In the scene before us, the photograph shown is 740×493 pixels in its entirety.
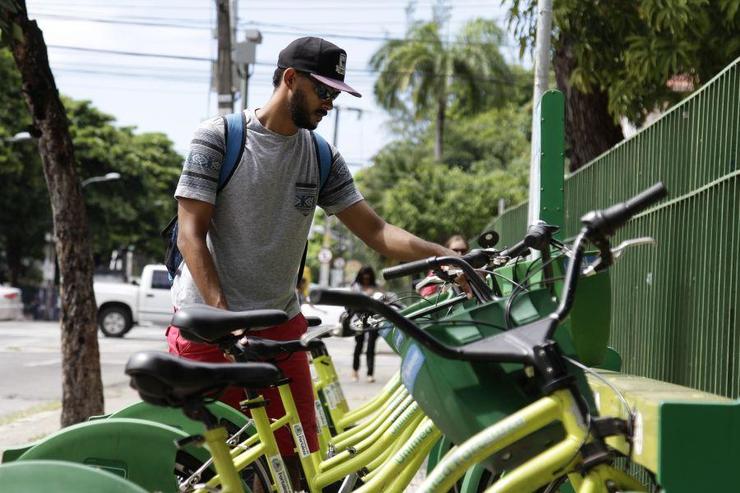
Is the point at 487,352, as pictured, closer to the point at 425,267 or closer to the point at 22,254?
the point at 425,267

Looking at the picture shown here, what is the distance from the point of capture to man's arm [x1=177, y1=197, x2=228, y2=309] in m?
3.81

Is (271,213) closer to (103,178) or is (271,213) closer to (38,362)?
(38,362)

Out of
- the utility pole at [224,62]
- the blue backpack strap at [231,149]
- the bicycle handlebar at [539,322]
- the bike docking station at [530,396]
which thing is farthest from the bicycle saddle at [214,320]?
the utility pole at [224,62]

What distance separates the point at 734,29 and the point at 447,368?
24.2 ft

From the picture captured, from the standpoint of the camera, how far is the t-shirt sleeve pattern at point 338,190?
4.32 metres

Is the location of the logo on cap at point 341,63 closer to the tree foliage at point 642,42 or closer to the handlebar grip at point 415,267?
the handlebar grip at point 415,267

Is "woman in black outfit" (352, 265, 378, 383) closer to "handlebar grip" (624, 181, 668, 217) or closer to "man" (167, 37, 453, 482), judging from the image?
"man" (167, 37, 453, 482)

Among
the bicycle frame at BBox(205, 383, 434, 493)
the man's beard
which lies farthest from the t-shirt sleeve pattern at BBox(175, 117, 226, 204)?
the bicycle frame at BBox(205, 383, 434, 493)

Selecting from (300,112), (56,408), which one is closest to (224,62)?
(56,408)

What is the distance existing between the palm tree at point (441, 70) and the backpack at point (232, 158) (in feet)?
138

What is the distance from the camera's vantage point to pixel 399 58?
155 ft

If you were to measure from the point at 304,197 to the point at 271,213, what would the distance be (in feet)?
0.48

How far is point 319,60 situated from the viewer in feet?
12.4

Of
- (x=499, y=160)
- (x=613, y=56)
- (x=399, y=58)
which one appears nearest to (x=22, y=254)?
(x=399, y=58)
